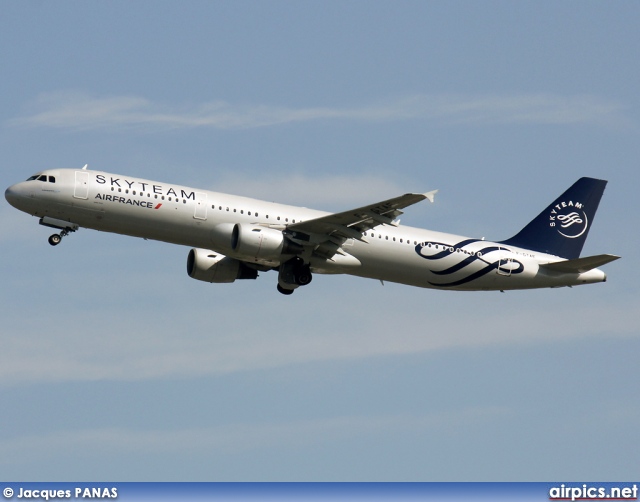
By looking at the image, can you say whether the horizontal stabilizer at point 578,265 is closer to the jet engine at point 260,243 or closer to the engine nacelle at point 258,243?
the jet engine at point 260,243

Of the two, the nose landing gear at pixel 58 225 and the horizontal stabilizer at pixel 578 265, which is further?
the horizontal stabilizer at pixel 578 265

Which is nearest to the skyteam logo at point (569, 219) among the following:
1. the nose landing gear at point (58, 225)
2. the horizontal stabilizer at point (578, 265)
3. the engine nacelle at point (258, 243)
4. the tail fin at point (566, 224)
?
the tail fin at point (566, 224)

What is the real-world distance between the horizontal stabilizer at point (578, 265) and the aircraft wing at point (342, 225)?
920cm

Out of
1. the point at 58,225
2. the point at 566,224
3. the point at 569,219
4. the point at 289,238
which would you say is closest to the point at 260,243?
the point at 289,238

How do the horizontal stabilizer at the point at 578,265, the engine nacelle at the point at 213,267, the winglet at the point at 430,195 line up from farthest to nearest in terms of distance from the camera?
the engine nacelle at the point at 213,267 → the horizontal stabilizer at the point at 578,265 → the winglet at the point at 430,195

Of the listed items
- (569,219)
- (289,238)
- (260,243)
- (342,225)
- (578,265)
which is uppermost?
(569,219)

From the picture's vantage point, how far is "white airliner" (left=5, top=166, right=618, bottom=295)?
50.0 m

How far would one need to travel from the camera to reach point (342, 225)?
167ft

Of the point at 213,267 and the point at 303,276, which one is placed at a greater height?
the point at 213,267

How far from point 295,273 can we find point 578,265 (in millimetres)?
13533

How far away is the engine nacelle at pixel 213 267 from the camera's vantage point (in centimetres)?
5516

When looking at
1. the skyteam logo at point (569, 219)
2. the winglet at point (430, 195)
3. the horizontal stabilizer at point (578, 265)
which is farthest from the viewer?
the skyteam logo at point (569, 219)

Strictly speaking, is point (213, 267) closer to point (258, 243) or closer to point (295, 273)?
point (295, 273)

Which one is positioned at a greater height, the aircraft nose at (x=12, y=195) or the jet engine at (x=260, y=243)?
the aircraft nose at (x=12, y=195)
